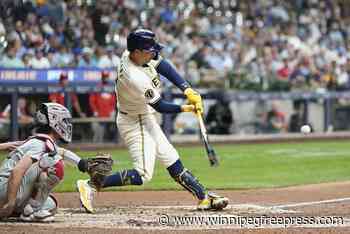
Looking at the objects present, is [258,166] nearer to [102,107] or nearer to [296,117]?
[102,107]

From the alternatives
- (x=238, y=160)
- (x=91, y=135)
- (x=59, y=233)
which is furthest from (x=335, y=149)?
(x=59, y=233)

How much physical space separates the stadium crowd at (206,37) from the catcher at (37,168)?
893 cm

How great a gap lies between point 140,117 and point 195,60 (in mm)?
11993

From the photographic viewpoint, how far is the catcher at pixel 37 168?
6484mm

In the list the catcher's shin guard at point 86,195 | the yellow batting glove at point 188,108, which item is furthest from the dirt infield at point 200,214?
the yellow batting glove at point 188,108

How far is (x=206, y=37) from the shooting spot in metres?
20.9

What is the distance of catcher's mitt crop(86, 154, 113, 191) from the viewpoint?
7391mm

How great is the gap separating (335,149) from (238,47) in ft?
20.1

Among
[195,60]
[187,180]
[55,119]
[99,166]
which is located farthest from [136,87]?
[195,60]

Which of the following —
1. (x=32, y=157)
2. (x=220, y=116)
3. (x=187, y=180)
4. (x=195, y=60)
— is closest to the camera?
(x=32, y=157)

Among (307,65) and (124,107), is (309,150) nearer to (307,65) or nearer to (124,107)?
(307,65)

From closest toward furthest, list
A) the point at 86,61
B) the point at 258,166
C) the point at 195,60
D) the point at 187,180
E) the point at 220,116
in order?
the point at 187,180
the point at 258,166
the point at 86,61
the point at 220,116
the point at 195,60

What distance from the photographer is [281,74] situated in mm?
20484

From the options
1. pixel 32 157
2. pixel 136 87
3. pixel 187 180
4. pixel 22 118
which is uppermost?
pixel 136 87
